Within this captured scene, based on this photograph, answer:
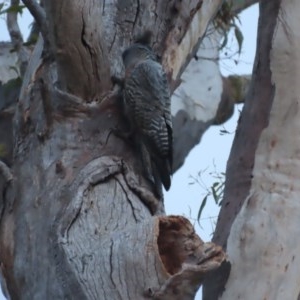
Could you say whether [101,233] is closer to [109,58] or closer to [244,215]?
[244,215]

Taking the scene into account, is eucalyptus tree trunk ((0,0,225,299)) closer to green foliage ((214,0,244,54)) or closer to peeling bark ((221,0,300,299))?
peeling bark ((221,0,300,299))

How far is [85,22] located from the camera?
6.48 ft

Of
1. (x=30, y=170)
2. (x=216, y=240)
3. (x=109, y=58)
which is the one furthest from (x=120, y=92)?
(x=216, y=240)

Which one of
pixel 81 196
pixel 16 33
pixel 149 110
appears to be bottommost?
pixel 81 196

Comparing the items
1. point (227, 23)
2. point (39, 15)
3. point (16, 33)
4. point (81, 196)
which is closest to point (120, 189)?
point (81, 196)

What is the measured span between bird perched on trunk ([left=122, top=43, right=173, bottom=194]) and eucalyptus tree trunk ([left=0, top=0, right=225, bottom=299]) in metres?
0.03

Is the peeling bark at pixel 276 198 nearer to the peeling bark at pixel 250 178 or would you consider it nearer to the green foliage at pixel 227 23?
the peeling bark at pixel 250 178

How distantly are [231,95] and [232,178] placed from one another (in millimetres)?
2091

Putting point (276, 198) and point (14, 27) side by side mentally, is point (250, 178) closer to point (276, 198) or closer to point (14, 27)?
point (276, 198)

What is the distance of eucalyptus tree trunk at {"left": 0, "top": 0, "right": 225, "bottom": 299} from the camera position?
178cm

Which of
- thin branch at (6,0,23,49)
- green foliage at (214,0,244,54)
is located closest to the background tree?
thin branch at (6,0,23,49)

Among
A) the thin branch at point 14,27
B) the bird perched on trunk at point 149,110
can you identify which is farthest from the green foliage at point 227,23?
the bird perched on trunk at point 149,110

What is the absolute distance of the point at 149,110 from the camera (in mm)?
2174

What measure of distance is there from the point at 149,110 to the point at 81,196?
1.04 ft
